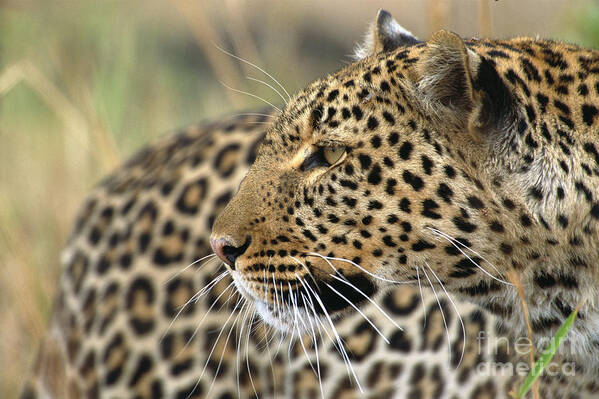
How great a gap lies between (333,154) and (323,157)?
0.05 m

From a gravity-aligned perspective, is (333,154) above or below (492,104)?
above

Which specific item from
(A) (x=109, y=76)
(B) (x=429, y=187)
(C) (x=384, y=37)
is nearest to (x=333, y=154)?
(B) (x=429, y=187)

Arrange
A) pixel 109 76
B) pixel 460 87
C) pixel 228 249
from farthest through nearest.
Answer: pixel 109 76, pixel 228 249, pixel 460 87

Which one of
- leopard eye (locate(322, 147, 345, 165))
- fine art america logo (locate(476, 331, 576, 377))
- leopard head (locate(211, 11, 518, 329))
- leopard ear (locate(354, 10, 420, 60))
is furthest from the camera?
leopard ear (locate(354, 10, 420, 60))

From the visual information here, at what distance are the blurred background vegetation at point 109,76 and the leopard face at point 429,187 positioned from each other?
108 cm

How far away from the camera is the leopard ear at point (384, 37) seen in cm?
423

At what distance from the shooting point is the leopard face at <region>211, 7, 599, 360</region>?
11.2 ft

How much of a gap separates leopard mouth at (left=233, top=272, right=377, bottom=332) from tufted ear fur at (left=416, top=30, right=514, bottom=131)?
768 mm

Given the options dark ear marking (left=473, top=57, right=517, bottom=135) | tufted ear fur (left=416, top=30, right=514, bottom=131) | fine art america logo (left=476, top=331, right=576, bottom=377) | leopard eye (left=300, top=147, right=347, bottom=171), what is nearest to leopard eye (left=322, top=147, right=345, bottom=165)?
leopard eye (left=300, top=147, right=347, bottom=171)

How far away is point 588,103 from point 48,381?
341 cm

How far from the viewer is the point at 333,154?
12.2 ft

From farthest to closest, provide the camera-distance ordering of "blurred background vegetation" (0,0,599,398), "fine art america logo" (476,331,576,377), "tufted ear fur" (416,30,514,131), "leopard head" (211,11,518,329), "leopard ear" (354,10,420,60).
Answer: "blurred background vegetation" (0,0,599,398), "leopard ear" (354,10,420,60), "fine art america logo" (476,331,576,377), "leopard head" (211,11,518,329), "tufted ear fur" (416,30,514,131)

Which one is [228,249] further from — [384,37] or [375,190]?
[384,37]

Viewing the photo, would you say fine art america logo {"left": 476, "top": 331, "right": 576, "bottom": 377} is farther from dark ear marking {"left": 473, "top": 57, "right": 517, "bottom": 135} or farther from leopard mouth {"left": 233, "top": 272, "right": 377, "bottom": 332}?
dark ear marking {"left": 473, "top": 57, "right": 517, "bottom": 135}
